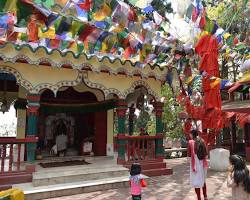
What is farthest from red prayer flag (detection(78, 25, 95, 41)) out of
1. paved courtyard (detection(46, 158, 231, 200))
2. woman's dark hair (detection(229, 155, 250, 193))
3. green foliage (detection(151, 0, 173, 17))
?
green foliage (detection(151, 0, 173, 17))

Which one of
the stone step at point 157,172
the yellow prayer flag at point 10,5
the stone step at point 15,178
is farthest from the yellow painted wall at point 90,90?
the yellow prayer flag at point 10,5

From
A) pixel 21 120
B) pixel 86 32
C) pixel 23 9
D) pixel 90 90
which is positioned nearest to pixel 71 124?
pixel 90 90

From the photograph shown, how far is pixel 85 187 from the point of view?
8789 mm

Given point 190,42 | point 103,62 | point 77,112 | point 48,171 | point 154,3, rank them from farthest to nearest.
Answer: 1. point 154,3
2. point 77,112
3. point 190,42
4. point 103,62
5. point 48,171

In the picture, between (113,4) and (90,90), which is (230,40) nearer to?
(113,4)

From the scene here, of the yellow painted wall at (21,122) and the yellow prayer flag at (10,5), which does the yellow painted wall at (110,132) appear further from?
the yellow prayer flag at (10,5)

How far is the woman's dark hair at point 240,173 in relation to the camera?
485 centimetres

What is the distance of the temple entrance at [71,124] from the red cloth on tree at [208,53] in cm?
492

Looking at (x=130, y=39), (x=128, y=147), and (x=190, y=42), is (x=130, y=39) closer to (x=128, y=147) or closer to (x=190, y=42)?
(x=190, y=42)

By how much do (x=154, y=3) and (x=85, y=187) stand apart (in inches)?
556

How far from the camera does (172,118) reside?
1069 inches

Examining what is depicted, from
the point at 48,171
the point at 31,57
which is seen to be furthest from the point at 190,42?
the point at 48,171

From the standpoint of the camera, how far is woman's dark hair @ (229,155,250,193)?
4.85 meters

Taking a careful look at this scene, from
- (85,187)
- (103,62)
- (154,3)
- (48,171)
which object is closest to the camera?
(85,187)
